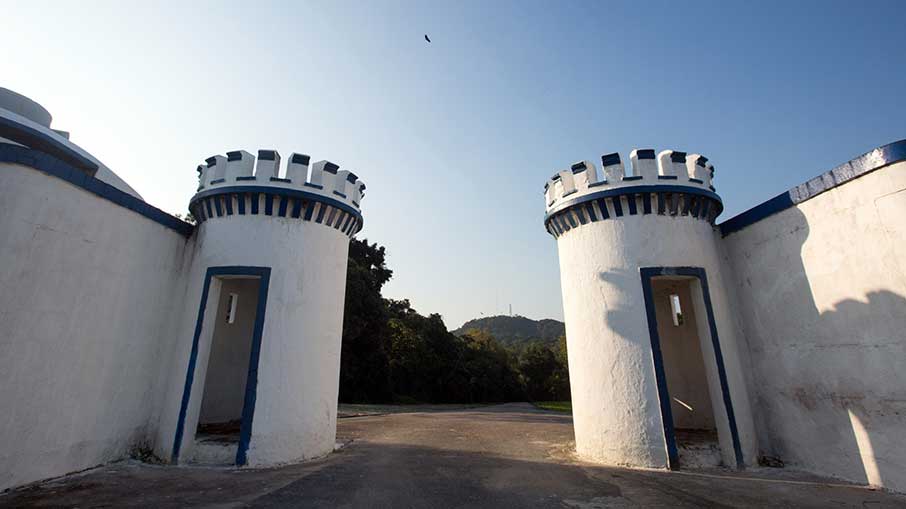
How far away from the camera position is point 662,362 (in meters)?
7.57

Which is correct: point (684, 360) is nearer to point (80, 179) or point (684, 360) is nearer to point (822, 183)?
point (822, 183)

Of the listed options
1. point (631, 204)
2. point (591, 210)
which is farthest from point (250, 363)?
point (631, 204)

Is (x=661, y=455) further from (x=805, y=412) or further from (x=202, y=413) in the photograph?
(x=202, y=413)

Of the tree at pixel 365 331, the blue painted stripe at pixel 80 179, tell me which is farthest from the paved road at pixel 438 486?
the tree at pixel 365 331

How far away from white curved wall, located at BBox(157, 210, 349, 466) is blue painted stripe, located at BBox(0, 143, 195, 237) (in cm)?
73

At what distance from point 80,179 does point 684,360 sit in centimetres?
1360

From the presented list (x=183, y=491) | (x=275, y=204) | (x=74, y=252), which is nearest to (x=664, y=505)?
(x=183, y=491)

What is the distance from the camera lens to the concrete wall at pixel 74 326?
5.57 m

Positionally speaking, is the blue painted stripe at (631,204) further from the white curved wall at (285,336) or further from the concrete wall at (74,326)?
the concrete wall at (74,326)

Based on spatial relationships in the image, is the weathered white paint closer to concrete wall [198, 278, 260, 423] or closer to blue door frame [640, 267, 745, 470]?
concrete wall [198, 278, 260, 423]

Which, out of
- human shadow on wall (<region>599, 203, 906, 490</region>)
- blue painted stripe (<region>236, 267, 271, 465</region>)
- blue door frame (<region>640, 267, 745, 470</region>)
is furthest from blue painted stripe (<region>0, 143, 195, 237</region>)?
blue door frame (<region>640, 267, 745, 470</region>)

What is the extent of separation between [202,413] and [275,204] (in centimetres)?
580

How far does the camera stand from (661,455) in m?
7.06

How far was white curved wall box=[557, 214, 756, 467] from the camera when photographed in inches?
288
